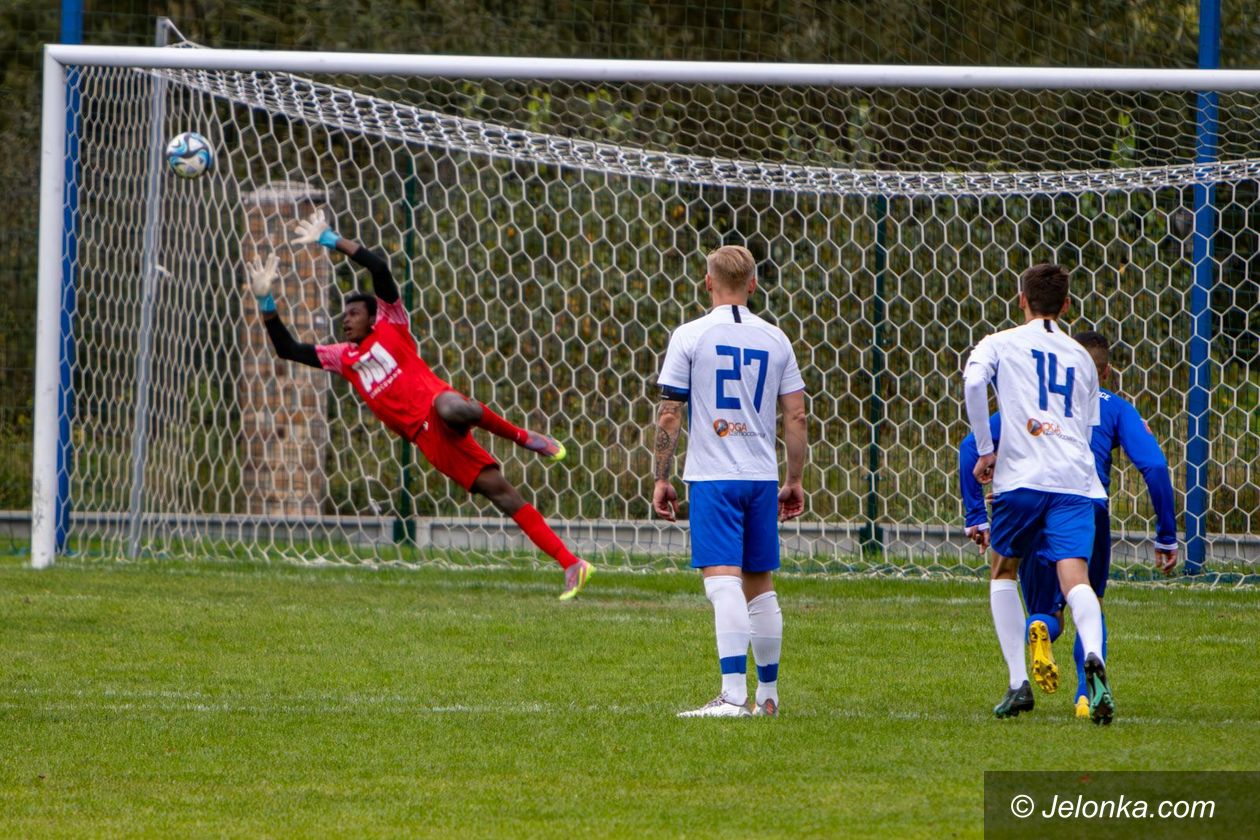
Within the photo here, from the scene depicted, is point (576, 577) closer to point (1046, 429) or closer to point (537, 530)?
point (537, 530)

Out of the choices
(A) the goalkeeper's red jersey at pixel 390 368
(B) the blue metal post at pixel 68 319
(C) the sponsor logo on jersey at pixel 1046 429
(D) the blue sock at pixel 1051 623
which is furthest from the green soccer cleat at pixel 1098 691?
(B) the blue metal post at pixel 68 319

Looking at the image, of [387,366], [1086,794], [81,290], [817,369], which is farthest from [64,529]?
[1086,794]

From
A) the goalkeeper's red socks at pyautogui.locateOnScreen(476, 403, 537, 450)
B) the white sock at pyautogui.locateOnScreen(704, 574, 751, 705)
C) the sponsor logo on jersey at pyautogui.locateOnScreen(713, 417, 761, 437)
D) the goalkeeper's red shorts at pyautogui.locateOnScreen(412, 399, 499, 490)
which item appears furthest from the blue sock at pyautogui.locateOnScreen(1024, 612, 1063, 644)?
the goalkeeper's red shorts at pyautogui.locateOnScreen(412, 399, 499, 490)

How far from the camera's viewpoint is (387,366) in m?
9.70

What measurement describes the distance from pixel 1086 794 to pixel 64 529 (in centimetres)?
841

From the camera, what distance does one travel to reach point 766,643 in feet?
19.0

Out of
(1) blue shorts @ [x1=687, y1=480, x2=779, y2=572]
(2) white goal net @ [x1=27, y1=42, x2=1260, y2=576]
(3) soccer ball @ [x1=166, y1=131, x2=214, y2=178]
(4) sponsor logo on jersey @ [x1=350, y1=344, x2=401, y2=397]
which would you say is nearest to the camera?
(1) blue shorts @ [x1=687, y1=480, x2=779, y2=572]

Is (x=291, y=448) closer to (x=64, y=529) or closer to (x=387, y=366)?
(x=64, y=529)

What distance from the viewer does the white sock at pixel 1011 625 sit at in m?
5.72

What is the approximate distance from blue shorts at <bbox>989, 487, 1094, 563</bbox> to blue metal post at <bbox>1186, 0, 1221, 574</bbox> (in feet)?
17.6

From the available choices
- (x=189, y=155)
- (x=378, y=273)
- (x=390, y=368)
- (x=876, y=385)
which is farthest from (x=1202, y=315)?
(x=189, y=155)

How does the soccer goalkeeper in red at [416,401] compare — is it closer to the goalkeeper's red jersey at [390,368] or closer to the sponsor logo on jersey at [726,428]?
the goalkeeper's red jersey at [390,368]

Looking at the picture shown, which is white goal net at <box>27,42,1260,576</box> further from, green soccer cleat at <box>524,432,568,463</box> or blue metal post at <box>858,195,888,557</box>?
green soccer cleat at <box>524,432,568,463</box>

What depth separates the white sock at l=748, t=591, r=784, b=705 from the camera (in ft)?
18.9
